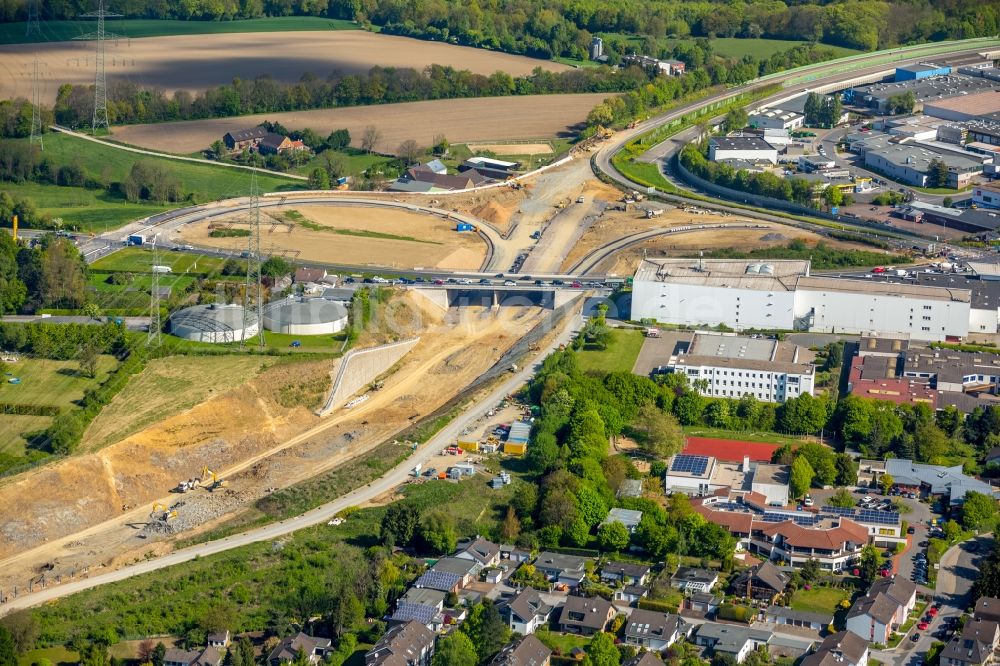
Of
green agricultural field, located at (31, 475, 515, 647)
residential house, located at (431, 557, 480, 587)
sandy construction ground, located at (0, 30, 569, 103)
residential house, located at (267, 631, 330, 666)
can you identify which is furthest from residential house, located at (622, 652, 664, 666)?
sandy construction ground, located at (0, 30, 569, 103)

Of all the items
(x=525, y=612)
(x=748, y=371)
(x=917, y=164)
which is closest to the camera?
(x=525, y=612)

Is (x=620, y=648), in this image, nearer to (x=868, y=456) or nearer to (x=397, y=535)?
(x=397, y=535)

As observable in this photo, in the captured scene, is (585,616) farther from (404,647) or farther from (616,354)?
(616,354)

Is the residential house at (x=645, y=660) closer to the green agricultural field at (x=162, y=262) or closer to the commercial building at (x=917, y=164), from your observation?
the green agricultural field at (x=162, y=262)

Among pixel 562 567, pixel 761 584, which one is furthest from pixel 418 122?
pixel 761 584

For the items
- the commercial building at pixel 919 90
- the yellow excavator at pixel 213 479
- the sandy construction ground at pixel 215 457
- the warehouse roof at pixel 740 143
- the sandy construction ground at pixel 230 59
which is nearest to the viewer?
the sandy construction ground at pixel 215 457

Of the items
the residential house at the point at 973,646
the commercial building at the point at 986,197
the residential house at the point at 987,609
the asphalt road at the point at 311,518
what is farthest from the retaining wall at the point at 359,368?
the commercial building at the point at 986,197

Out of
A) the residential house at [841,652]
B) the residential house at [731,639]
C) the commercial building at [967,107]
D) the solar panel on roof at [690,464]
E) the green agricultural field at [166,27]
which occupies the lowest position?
the residential house at [731,639]

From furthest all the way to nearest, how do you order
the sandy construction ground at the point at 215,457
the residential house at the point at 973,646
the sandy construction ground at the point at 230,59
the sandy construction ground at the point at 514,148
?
the sandy construction ground at the point at 230,59 → the sandy construction ground at the point at 514,148 → the sandy construction ground at the point at 215,457 → the residential house at the point at 973,646
